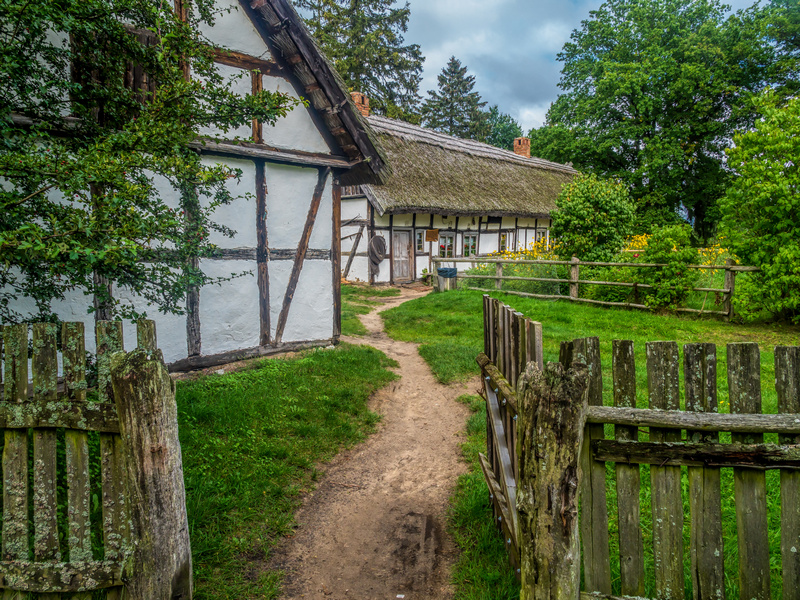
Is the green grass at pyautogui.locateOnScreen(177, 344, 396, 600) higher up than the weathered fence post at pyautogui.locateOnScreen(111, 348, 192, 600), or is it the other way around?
the weathered fence post at pyautogui.locateOnScreen(111, 348, 192, 600)

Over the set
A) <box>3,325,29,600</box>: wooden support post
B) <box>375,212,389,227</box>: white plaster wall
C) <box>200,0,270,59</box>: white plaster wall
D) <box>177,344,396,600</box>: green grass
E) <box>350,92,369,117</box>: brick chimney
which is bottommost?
<box>177,344,396,600</box>: green grass

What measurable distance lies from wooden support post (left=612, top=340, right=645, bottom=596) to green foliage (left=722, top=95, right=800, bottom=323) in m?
8.03

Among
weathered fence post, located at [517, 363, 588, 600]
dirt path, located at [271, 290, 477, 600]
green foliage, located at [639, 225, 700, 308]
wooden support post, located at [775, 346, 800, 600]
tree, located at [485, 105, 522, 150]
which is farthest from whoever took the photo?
tree, located at [485, 105, 522, 150]

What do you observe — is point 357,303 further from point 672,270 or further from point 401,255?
point 672,270

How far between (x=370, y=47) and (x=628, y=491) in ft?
96.7

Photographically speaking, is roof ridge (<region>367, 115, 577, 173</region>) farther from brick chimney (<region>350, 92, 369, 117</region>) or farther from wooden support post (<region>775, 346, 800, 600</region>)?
wooden support post (<region>775, 346, 800, 600</region>)

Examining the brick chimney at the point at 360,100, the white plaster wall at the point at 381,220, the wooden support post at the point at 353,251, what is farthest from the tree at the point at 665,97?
the wooden support post at the point at 353,251

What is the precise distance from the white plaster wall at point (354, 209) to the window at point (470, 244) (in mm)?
4681

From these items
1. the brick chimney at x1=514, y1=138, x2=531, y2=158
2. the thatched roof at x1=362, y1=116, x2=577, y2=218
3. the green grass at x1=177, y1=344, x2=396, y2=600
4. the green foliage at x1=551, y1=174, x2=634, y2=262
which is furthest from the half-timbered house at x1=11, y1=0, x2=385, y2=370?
the brick chimney at x1=514, y1=138, x2=531, y2=158

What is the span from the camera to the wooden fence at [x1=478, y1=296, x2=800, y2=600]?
1762mm

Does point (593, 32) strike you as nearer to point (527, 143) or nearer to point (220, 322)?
point (527, 143)

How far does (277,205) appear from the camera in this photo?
684 centimetres

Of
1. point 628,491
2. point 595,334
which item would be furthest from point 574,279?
point 628,491

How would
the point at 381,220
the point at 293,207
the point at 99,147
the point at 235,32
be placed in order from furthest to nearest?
the point at 381,220 < the point at 293,207 < the point at 235,32 < the point at 99,147
